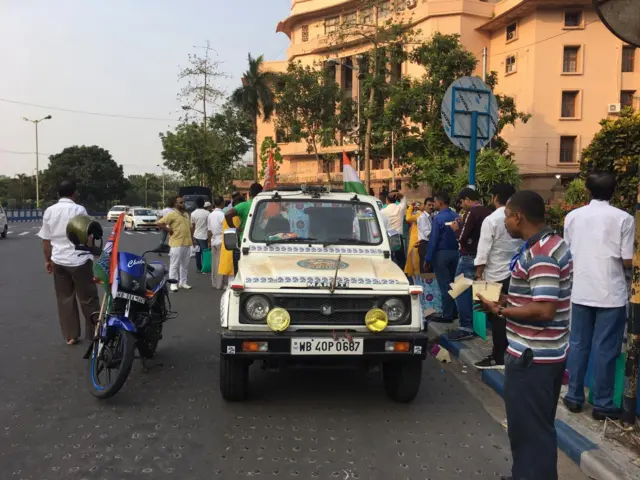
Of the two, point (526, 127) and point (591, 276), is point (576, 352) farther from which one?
point (526, 127)

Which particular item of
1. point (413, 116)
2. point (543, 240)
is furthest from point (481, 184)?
point (543, 240)

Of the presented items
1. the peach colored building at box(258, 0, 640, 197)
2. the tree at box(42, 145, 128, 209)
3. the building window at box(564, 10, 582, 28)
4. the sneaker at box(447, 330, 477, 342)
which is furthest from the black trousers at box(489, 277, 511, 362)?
the tree at box(42, 145, 128, 209)

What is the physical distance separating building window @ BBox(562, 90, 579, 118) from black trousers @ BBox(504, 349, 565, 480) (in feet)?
124

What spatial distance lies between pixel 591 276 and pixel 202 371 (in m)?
3.75

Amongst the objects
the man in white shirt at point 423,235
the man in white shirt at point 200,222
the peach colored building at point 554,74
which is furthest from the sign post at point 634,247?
the peach colored building at point 554,74

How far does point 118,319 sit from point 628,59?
131ft

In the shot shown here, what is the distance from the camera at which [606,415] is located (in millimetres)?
4262

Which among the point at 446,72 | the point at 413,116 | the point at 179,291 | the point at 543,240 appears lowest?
the point at 179,291

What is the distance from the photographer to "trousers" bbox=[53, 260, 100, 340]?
6.55 metres

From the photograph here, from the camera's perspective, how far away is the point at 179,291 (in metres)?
11.0

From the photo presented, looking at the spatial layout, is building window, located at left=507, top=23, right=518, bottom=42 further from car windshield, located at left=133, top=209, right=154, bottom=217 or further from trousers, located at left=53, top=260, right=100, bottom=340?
trousers, located at left=53, top=260, right=100, bottom=340

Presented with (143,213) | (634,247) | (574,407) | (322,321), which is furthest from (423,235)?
(143,213)

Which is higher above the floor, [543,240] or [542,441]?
[543,240]

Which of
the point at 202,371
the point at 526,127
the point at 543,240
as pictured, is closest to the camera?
Result: the point at 543,240
